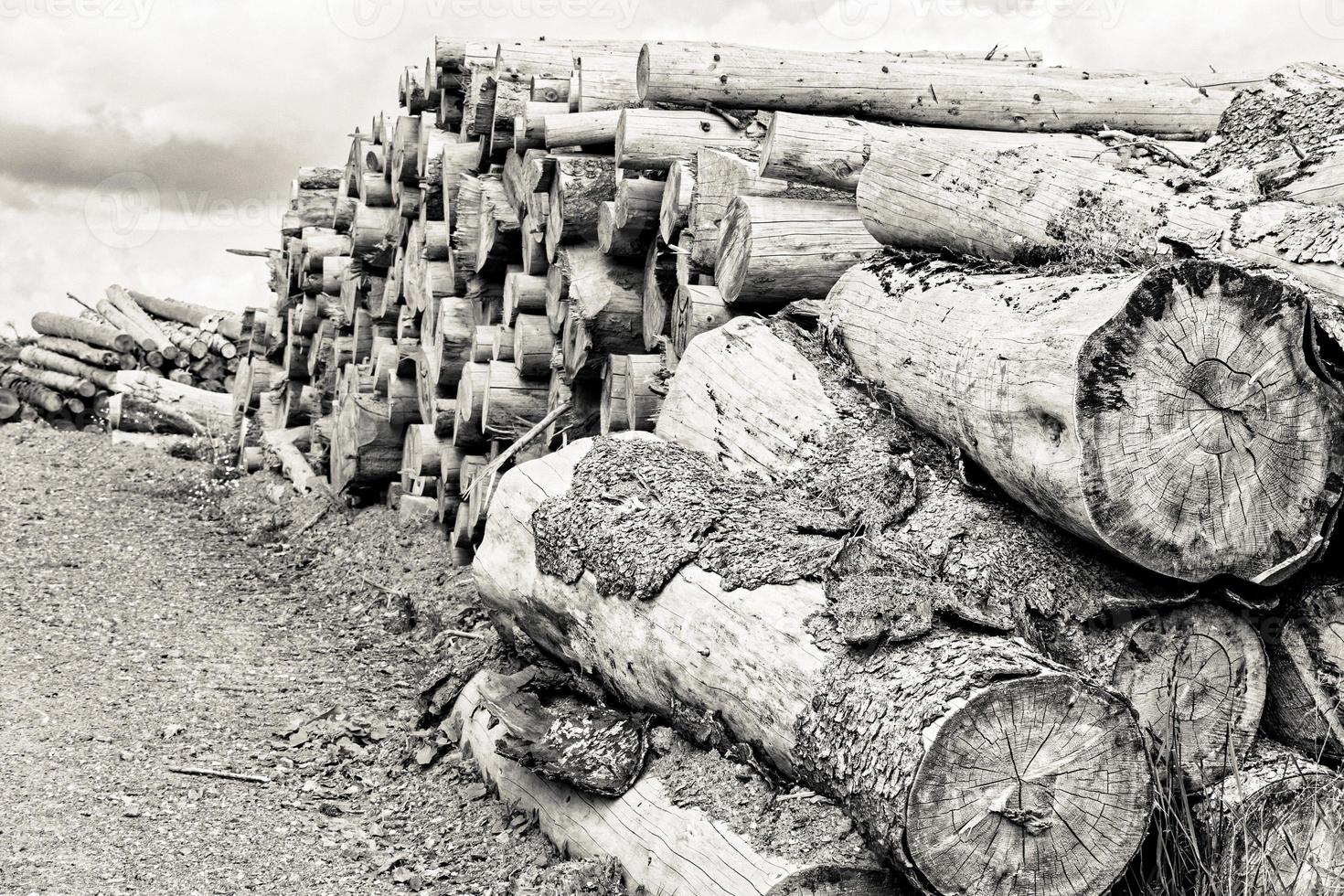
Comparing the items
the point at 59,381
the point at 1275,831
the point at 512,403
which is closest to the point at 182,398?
the point at 59,381

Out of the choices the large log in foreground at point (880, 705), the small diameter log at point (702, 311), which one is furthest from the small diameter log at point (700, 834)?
the small diameter log at point (702, 311)

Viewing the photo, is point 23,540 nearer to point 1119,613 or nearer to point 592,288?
point 592,288

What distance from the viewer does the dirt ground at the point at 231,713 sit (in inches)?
149

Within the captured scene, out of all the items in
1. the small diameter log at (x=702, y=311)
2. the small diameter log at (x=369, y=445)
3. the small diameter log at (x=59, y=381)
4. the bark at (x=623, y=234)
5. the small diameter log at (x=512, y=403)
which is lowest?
the small diameter log at (x=59, y=381)

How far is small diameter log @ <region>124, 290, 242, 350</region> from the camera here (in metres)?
14.6

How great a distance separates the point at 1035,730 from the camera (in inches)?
106

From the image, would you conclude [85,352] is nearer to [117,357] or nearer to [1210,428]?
[117,357]

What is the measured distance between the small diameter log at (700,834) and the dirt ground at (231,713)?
144 mm

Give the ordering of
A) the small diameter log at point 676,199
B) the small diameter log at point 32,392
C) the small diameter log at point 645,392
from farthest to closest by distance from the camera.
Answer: the small diameter log at point 32,392 < the small diameter log at point 645,392 < the small diameter log at point 676,199

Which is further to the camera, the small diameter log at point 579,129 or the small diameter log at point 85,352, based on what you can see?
the small diameter log at point 85,352

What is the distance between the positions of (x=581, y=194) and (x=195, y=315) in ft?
35.5

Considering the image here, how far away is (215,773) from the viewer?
4445 millimetres

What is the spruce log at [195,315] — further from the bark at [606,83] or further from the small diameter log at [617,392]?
the small diameter log at [617,392]

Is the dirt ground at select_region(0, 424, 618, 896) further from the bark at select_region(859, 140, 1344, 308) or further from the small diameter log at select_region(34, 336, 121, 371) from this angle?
the small diameter log at select_region(34, 336, 121, 371)
